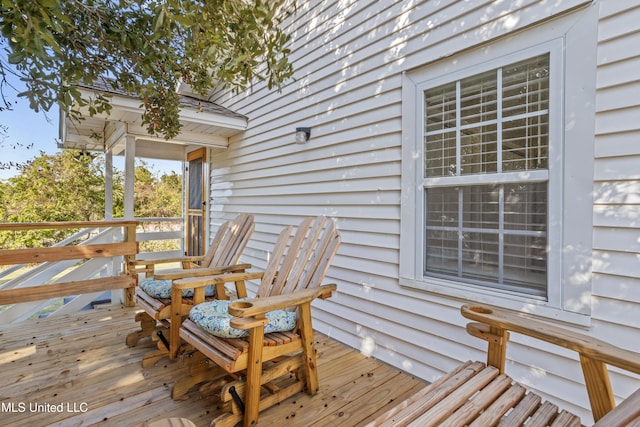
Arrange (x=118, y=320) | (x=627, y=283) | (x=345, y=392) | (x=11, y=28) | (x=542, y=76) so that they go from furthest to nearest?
A: (x=118, y=320) < (x=345, y=392) < (x=542, y=76) < (x=627, y=283) < (x=11, y=28)

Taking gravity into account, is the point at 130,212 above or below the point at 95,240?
above

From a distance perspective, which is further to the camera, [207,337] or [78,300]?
[78,300]

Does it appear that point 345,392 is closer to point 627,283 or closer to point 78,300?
point 627,283

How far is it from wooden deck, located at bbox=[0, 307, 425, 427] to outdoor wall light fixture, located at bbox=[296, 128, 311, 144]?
2043 millimetres

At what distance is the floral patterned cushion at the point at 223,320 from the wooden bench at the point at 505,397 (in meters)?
0.95

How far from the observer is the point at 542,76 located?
69.4 inches

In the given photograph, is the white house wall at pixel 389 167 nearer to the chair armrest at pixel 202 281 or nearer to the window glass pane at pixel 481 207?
the window glass pane at pixel 481 207

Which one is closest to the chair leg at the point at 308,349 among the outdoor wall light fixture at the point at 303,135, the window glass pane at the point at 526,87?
the window glass pane at the point at 526,87

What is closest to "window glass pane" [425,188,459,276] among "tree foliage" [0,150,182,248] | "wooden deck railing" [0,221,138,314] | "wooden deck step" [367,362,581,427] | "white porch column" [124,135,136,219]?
"wooden deck step" [367,362,581,427]

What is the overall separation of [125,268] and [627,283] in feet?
15.4

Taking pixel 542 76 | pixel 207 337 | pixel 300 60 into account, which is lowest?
pixel 207 337

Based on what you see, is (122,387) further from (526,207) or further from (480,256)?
(526,207)

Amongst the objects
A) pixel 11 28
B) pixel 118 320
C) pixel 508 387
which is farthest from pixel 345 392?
pixel 118 320

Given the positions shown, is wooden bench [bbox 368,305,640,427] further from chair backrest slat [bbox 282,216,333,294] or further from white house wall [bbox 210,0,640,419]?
chair backrest slat [bbox 282,216,333,294]
